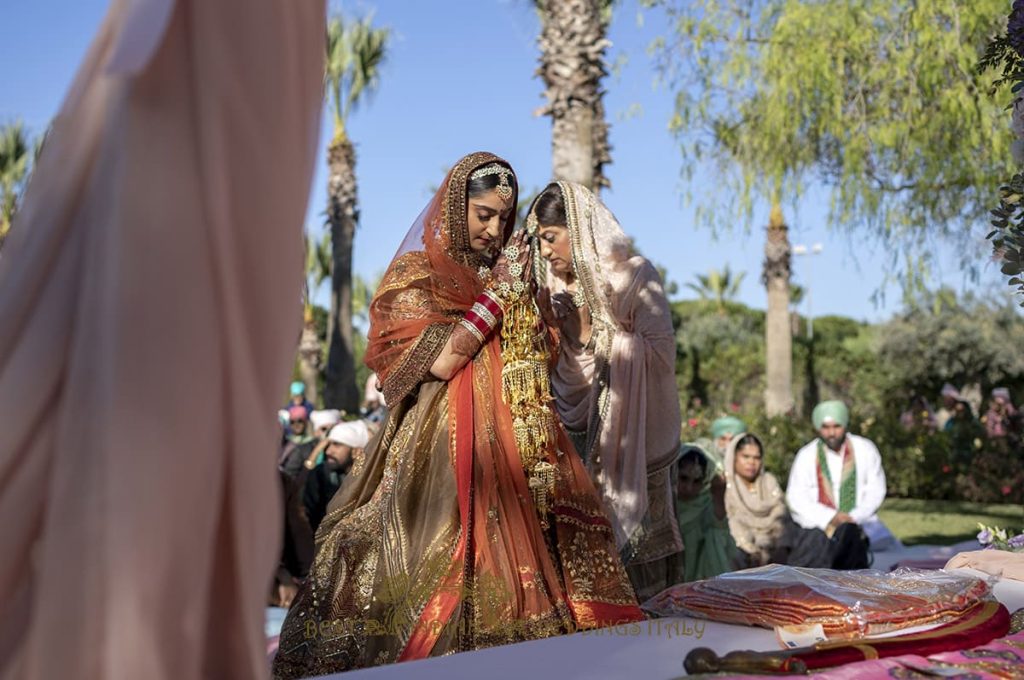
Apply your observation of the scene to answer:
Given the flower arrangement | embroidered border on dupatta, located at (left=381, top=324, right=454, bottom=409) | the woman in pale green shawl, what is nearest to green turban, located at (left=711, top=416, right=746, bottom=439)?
the woman in pale green shawl

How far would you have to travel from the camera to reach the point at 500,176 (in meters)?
4.72

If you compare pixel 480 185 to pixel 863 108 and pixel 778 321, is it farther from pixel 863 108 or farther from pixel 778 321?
pixel 778 321

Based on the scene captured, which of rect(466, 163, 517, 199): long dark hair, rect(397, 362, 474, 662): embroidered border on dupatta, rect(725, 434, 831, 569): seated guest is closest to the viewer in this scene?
rect(397, 362, 474, 662): embroidered border on dupatta

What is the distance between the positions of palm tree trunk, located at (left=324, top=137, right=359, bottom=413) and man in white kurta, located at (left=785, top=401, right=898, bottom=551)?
1060 cm

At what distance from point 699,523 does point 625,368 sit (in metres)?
1.90

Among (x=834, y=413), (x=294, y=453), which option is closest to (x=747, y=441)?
(x=834, y=413)

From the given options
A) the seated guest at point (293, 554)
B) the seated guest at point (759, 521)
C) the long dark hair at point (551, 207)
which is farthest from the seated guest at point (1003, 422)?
the long dark hair at point (551, 207)

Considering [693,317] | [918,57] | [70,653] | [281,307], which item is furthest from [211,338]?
[693,317]

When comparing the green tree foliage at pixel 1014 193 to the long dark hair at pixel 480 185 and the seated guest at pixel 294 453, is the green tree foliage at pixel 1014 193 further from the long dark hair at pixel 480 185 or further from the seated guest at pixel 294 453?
the seated guest at pixel 294 453

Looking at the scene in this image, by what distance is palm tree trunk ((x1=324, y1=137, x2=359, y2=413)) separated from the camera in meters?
19.3

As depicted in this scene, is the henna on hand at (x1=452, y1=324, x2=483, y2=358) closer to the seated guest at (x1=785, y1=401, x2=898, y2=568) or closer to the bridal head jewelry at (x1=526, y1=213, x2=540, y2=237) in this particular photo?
the bridal head jewelry at (x1=526, y1=213, x2=540, y2=237)

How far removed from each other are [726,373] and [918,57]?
1256cm

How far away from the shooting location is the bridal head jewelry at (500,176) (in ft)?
15.4

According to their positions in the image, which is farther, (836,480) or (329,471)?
(836,480)
